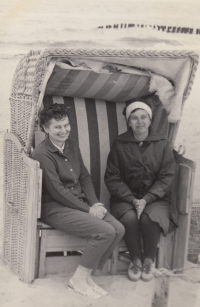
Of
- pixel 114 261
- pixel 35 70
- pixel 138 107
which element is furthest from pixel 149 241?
pixel 35 70

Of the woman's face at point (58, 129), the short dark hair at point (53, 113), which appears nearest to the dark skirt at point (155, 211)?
the woman's face at point (58, 129)

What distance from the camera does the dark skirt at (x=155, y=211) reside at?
11.5 feet

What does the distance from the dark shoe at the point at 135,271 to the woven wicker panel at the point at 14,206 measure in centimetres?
97

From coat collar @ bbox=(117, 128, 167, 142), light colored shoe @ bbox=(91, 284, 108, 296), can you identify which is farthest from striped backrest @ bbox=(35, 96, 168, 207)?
light colored shoe @ bbox=(91, 284, 108, 296)

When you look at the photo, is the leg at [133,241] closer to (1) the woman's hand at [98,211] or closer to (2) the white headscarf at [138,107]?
(1) the woman's hand at [98,211]

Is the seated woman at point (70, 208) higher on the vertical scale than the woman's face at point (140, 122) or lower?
lower

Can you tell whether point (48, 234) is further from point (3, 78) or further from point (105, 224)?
point (3, 78)

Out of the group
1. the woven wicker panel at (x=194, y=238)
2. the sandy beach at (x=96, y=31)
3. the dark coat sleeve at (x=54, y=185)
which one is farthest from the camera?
the sandy beach at (x=96, y=31)

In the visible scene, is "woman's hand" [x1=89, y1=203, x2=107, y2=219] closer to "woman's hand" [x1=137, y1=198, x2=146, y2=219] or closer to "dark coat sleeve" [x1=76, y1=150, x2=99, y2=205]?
"dark coat sleeve" [x1=76, y1=150, x2=99, y2=205]

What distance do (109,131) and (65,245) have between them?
1440 mm

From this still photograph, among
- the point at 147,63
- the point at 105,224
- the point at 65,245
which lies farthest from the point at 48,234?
the point at 147,63

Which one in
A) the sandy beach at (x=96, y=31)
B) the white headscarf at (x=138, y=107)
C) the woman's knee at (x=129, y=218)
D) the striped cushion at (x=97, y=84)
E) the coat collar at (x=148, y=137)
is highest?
the sandy beach at (x=96, y=31)

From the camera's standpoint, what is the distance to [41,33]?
5977 mm

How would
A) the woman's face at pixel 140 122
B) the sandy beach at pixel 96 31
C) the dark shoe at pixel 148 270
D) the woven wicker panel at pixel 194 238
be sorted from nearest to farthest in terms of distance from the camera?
the dark shoe at pixel 148 270 < the woman's face at pixel 140 122 < the woven wicker panel at pixel 194 238 < the sandy beach at pixel 96 31
